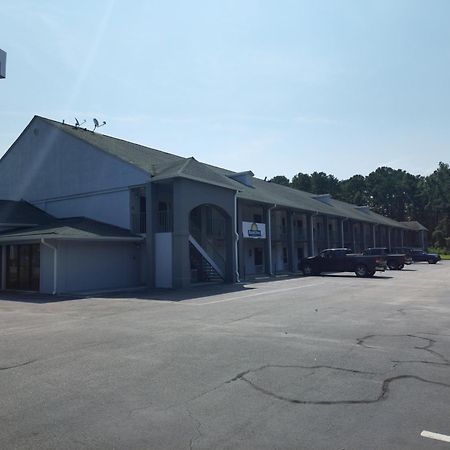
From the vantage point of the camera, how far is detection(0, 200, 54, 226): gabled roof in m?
25.5

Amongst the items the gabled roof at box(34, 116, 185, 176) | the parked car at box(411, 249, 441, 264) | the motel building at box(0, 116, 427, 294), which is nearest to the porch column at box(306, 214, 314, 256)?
the motel building at box(0, 116, 427, 294)

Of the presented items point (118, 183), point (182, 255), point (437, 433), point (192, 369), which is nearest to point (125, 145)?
point (118, 183)

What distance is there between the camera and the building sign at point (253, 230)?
30484mm

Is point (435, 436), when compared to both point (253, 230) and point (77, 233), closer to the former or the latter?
point (77, 233)

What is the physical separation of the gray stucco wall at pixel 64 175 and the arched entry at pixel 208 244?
4.54 m

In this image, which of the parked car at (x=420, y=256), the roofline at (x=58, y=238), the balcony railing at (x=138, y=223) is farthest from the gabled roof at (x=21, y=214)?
the parked car at (x=420, y=256)

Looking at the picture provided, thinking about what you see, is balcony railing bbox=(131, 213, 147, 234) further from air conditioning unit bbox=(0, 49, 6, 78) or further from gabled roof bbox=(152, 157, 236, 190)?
air conditioning unit bbox=(0, 49, 6, 78)

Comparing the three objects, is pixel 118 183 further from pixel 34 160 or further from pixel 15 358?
pixel 15 358

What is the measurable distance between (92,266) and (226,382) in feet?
58.6

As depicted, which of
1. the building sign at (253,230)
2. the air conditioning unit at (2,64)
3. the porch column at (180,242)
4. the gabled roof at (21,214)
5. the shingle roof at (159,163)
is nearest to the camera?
the air conditioning unit at (2,64)

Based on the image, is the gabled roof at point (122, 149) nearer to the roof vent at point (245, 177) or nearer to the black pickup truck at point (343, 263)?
the roof vent at point (245, 177)

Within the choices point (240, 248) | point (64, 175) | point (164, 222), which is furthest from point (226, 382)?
point (64, 175)

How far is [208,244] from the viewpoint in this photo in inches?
1090

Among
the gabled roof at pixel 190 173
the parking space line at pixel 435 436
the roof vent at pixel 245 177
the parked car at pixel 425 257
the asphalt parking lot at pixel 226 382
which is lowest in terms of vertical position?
the parking space line at pixel 435 436
